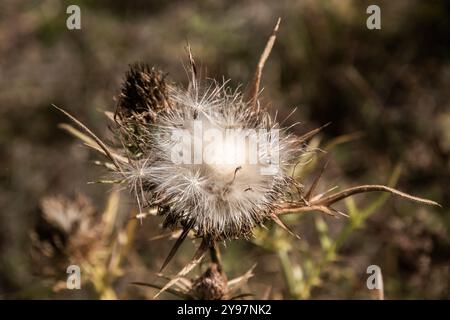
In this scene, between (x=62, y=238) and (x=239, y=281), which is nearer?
(x=239, y=281)

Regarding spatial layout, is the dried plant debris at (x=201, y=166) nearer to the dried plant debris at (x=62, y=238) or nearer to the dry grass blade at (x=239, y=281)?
the dry grass blade at (x=239, y=281)

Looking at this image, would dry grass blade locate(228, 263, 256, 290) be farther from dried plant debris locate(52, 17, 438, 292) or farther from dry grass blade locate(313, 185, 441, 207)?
dry grass blade locate(313, 185, 441, 207)

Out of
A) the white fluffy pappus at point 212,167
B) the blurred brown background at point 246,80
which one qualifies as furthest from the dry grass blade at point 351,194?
the blurred brown background at point 246,80

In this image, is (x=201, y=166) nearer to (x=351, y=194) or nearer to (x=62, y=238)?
(x=351, y=194)

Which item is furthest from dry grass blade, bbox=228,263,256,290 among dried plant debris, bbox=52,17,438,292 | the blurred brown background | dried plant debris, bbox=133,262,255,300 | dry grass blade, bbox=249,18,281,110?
the blurred brown background

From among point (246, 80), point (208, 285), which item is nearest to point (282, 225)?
point (208, 285)
